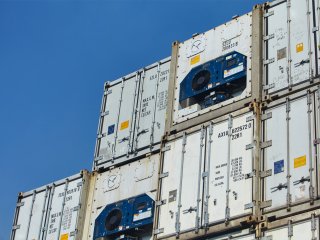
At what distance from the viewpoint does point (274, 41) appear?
2123 centimetres

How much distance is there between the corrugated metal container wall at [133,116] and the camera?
23781 millimetres

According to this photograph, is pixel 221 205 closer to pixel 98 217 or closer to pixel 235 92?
pixel 235 92

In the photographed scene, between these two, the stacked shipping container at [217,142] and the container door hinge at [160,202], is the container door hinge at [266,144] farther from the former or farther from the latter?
the container door hinge at [160,202]

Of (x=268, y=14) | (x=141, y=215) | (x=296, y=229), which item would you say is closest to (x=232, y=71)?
(x=268, y=14)

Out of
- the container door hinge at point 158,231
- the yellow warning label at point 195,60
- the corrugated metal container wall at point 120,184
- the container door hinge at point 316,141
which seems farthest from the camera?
the yellow warning label at point 195,60

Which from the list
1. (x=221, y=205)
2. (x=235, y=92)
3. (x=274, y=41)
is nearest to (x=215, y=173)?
(x=221, y=205)

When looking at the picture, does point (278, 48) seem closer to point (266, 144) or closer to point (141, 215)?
point (266, 144)

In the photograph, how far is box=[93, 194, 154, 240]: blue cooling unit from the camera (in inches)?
870

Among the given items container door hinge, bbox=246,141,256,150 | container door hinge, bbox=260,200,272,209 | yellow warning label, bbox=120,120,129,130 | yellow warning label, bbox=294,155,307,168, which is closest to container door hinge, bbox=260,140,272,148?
container door hinge, bbox=246,141,256,150

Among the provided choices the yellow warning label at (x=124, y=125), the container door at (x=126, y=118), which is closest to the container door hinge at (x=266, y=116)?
the container door at (x=126, y=118)

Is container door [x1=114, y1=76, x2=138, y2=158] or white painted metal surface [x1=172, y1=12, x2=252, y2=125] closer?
white painted metal surface [x1=172, y1=12, x2=252, y2=125]

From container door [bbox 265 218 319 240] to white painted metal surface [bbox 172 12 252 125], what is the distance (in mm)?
4363

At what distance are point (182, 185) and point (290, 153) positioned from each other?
3529 millimetres

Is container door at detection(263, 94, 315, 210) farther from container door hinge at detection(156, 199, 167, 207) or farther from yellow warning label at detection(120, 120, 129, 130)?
yellow warning label at detection(120, 120, 129, 130)
